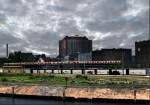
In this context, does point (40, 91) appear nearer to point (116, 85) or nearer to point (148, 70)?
point (116, 85)

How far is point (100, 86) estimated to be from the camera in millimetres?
89938

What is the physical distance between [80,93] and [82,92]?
0.54m

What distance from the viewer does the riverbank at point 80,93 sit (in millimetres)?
81125

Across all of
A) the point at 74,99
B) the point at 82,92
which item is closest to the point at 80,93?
the point at 82,92

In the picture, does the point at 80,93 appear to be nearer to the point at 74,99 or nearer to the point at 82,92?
the point at 82,92

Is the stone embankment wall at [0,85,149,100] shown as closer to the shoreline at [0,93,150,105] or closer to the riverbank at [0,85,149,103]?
the riverbank at [0,85,149,103]

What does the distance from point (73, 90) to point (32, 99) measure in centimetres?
938

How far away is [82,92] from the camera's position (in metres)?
86.5

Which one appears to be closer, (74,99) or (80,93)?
(80,93)

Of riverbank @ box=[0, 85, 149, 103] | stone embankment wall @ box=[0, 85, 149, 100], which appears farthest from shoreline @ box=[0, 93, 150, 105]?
stone embankment wall @ box=[0, 85, 149, 100]

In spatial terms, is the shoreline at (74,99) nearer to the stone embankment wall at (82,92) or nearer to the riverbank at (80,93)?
the riverbank at (80,93)

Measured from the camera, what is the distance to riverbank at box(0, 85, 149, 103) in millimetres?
81125

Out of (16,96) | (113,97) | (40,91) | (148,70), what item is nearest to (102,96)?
(113,97)

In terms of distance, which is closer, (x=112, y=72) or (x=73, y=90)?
(x=73, y=90)
